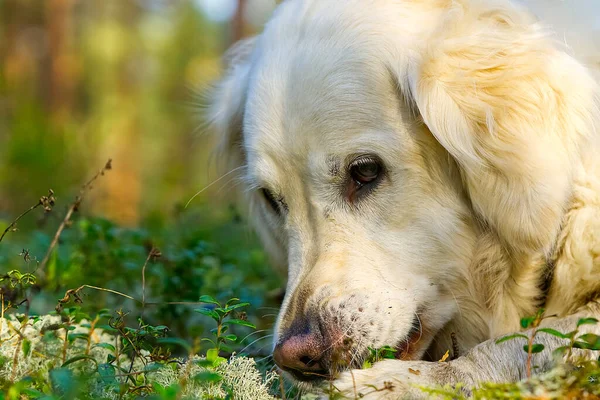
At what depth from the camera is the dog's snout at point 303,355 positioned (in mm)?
2365

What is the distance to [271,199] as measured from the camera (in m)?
3.30

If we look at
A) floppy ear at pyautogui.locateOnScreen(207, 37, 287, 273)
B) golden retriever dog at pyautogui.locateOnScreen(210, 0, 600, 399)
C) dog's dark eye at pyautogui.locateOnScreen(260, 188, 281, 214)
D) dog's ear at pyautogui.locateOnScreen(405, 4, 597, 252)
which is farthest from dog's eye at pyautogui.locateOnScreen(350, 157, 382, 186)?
floppy ear at pyautogui.locateOnScreen(207, 37, 287, 273)

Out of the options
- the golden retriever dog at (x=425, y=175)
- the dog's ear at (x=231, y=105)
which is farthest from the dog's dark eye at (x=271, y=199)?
the dog's ear at (x=231, y=105)

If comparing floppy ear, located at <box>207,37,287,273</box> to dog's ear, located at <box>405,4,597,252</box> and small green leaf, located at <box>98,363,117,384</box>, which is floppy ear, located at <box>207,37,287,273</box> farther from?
small green leaf, located at <box>98,363,117,384</box>

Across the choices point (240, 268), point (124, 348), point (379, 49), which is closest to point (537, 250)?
point (379, 49)

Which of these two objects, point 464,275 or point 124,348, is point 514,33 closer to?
point 464,275

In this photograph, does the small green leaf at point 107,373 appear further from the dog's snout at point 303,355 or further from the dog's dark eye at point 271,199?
the dog's dark eye at point 271,199

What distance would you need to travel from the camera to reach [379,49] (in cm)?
290

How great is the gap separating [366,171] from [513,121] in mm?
595

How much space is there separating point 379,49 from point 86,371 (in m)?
1.73

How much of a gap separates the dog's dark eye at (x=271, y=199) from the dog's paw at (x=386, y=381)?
3.66 feet

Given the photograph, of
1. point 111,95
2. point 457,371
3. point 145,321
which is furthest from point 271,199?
point 111,95

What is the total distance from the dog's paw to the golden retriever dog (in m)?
0.16

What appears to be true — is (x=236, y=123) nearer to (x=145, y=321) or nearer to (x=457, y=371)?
(x=145, y=321)
